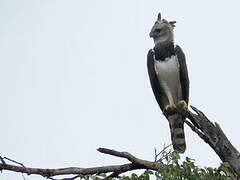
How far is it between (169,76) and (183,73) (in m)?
0.20

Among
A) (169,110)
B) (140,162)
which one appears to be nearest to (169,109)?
(169,110)

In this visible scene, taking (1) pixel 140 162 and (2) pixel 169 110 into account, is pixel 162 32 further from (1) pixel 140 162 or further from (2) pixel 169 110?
(1) pixel 140 162

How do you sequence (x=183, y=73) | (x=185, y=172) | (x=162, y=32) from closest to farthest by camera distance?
(x=185, y=172)
(x=183, y=73)
(x=162, y=32)

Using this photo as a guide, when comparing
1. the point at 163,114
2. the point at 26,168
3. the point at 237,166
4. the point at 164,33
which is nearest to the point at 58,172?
the point at 26,168

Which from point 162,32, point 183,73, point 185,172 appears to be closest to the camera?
point 185,172

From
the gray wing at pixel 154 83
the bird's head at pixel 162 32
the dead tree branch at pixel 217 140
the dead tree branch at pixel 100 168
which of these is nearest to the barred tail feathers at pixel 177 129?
the gray wing at pixel 154 83

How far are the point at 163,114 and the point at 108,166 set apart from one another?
8.18 feet

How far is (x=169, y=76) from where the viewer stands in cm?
655

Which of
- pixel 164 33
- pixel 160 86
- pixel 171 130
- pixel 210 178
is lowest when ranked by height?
pixel 210 178

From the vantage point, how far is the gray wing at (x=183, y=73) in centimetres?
650

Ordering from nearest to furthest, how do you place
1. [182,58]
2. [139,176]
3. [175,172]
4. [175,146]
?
[175,172] → [139,176] → [175,146] → [182,58]

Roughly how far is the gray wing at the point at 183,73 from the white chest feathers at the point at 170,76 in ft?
0.18

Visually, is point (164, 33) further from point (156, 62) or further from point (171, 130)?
point (171, 130)

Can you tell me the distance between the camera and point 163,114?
6.59 meters
